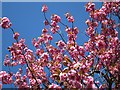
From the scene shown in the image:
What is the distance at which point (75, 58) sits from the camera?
18.9 ft

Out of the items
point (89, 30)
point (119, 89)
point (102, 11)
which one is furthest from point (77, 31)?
point (119, 89)

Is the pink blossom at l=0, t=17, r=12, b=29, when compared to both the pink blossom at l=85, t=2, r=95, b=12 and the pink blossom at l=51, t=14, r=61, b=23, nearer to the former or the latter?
the pink blossom at l=51, t=14, r=61, b=23

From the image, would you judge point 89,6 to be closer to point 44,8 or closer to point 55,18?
point 55,18

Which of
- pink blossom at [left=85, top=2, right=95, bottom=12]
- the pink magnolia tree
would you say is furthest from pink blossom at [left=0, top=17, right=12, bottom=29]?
pink blossom at [left=85, top=2, right=95, bottom=12]

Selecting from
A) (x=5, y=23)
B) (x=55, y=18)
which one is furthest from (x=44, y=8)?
(x=5, y=23)

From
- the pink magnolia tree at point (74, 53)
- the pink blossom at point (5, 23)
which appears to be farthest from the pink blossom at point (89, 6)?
→ the pink blossom at point (5, 23)

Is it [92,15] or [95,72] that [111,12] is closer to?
[92,15]

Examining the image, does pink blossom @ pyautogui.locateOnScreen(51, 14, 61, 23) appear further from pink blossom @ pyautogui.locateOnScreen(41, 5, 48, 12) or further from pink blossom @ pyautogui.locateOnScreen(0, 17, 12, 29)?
pink blossom @ pyautogui.locateOnScreen(0, 17, 12, 29)

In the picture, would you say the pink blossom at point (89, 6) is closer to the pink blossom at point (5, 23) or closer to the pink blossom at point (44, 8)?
the pink blossom at point (44, 8)

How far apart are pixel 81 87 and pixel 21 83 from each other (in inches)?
80.3

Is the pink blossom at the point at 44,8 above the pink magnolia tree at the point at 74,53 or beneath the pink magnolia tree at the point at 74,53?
above

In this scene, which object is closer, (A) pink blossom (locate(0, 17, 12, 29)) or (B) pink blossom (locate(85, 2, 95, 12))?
(A) pink blossom (locate(0, 17, 12, 29))

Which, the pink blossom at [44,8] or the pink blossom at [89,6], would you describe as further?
the pink blossom at [44,8]

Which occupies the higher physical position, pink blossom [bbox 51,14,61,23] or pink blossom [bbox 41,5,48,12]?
pink blossom [bbox 41,5,48,12]
